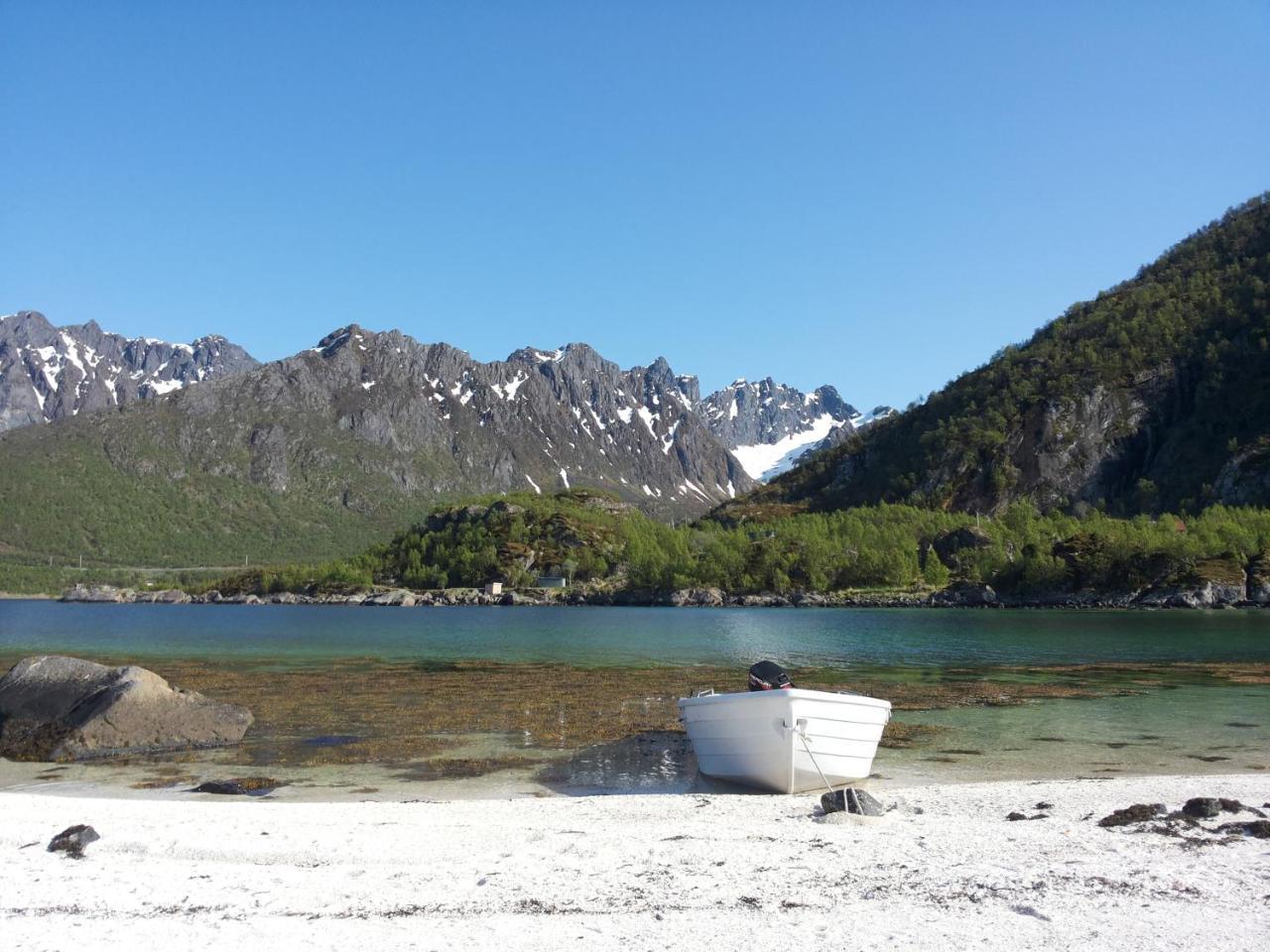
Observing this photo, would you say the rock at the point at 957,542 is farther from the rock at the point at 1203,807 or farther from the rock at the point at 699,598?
the rock at the point at 1203,807

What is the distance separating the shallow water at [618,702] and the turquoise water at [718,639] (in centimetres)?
38

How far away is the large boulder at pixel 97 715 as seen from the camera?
2442 cm

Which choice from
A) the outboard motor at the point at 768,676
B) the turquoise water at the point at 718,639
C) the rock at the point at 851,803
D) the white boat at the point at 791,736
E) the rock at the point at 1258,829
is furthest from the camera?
the turquoise water at the point at 718,639

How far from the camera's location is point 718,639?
75688 mm

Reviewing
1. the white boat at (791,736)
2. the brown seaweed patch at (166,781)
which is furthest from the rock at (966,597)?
the brown seaweed patch at (166,781)

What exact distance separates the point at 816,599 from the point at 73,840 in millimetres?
140056

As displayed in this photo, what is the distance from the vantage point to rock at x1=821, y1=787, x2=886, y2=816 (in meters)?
16.3

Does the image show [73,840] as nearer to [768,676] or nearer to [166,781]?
[166,781]

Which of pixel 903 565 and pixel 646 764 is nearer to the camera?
pixel 646 764

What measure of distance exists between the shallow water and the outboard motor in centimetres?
281

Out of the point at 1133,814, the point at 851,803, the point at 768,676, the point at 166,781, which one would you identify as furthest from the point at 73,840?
the point at 1133,814

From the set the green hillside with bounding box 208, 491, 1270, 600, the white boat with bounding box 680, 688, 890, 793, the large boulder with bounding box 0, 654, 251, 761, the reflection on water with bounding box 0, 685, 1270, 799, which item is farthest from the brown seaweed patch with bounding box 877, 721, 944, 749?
the green hillside with bounding box 208, 491, 1270, 600

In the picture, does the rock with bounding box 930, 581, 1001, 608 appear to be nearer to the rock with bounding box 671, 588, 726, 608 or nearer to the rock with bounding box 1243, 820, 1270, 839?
the rock with bounding box 671, 588, 726, 608

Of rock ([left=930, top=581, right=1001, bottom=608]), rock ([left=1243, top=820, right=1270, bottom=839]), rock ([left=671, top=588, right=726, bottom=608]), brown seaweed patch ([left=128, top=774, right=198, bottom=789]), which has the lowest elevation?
rock ([left=671, top=588, right=726, bottom=608])
